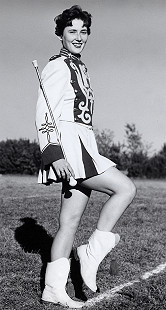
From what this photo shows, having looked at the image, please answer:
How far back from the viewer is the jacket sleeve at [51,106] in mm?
3678

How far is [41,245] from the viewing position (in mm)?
6852

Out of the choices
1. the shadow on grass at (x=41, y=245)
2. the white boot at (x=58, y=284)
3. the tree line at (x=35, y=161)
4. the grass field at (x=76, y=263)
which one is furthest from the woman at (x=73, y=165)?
the tree line at (x=35, y=161)

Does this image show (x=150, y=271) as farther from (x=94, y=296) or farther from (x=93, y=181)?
(x=93, y=181)

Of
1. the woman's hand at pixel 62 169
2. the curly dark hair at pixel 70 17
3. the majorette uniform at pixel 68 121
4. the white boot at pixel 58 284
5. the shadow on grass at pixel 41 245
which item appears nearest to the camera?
the woman's hand at pixel 62 169

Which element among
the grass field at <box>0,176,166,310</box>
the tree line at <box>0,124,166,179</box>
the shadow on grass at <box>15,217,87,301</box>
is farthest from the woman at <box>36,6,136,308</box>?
the tree line at <box>0,124,166,179</box>

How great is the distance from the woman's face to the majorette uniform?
0.10 metres

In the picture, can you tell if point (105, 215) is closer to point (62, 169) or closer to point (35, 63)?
point (62, 169)

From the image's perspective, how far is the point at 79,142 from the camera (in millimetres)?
3873

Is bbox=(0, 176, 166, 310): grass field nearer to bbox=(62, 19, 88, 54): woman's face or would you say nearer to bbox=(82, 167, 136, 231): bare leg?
bbox=(82, 167, 136, 231): bare leg

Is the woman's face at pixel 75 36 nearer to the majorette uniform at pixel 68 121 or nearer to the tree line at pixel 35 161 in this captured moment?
the majorette uniform at pixel 68 121

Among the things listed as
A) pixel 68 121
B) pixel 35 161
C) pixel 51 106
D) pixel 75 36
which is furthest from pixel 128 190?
pixel 35 161

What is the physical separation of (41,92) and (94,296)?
192 cm

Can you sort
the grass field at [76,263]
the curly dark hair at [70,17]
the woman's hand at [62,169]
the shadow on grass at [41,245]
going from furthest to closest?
1. the shadow on grass at [41,245]
2. the grass field at [76,263]
3. the curly dark hair at [70,17]
4. the woman's hand at [62,169]

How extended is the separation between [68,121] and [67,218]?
765 millimetres
